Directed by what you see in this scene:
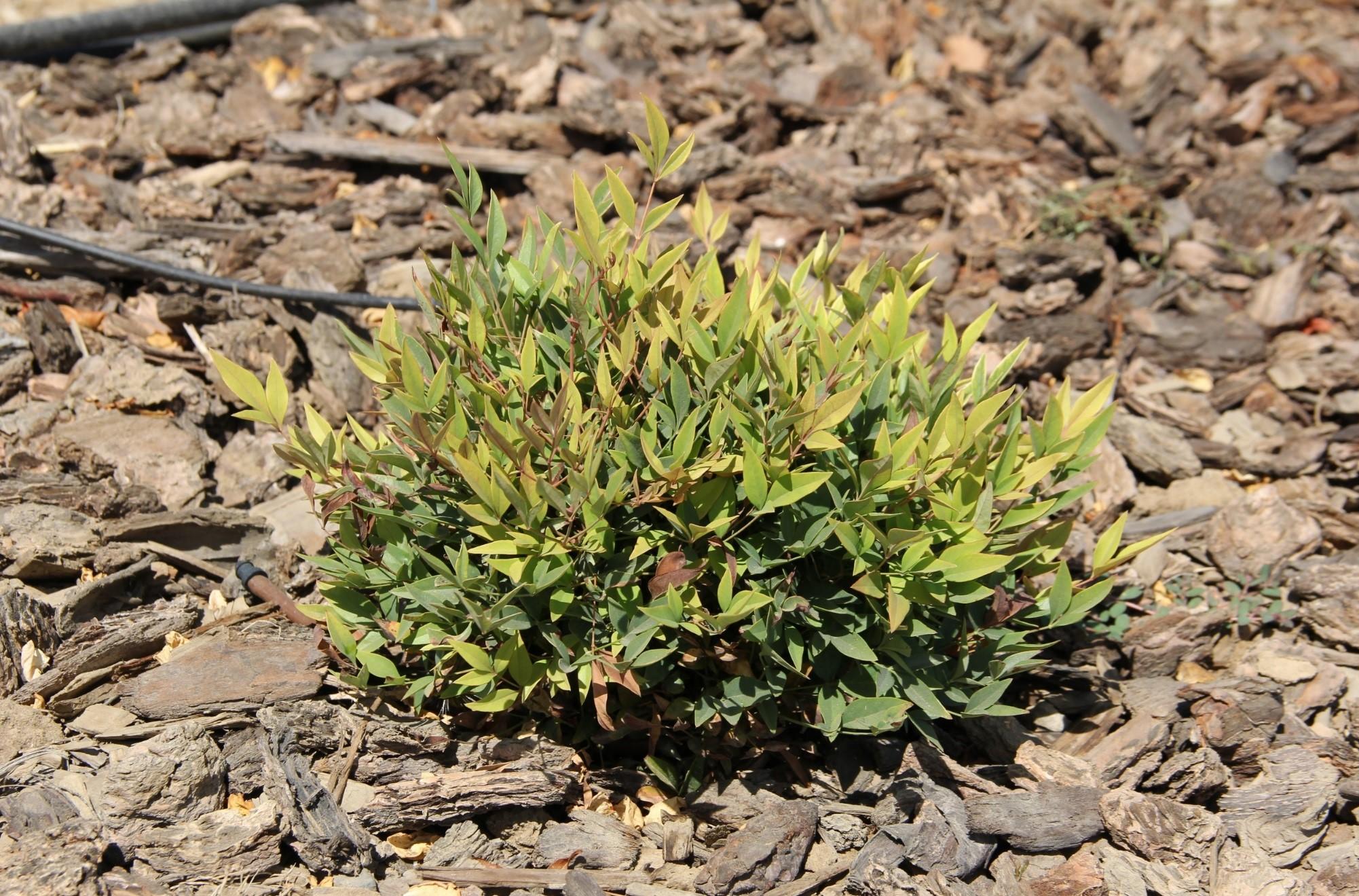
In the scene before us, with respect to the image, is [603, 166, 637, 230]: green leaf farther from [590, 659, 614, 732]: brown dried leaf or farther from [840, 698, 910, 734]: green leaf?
[840, 698, 910, 734]: green leaf

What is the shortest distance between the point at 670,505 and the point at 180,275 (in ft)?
7.68

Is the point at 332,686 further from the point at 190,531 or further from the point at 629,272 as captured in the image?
the point at 629,272

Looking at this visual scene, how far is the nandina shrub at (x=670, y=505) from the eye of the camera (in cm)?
234

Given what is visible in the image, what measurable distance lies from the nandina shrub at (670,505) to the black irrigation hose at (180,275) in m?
1.29

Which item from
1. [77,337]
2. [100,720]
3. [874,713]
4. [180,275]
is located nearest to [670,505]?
[874,713]

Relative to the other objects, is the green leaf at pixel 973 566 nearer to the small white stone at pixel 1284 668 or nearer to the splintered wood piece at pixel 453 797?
the splintered wood piece at pixel 453 797

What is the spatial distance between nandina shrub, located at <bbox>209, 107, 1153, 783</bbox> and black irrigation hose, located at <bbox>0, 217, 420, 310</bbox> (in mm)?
1292

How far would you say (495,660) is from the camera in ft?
8.02

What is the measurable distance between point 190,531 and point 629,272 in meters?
1.61

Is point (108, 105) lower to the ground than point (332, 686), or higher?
higher

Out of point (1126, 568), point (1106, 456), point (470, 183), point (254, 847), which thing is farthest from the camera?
point (1106, 456)

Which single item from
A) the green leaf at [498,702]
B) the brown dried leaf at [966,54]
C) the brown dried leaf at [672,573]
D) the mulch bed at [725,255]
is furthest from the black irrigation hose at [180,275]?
the brown dried leaf at [966,54]

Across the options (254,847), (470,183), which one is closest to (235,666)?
(254,847)

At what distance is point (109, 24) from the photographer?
5.27m
